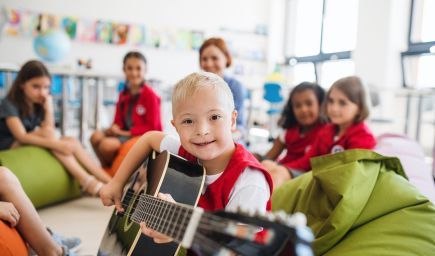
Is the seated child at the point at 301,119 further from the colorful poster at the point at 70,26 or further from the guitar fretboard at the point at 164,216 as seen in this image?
the colorful poster at the point at 70,26

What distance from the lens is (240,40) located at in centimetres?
812

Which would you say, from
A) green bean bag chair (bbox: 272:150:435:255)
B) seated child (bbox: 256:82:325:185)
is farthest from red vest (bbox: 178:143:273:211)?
seated child (bbox: 256:82:325:185)

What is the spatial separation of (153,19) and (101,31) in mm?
1026

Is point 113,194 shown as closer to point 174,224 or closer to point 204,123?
point 204,123

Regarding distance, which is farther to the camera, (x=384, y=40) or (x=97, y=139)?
(x=384, y=40)

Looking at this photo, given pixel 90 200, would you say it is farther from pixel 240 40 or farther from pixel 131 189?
pixel 240 40

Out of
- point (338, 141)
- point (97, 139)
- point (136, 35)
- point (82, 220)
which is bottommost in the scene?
point (82, 220)

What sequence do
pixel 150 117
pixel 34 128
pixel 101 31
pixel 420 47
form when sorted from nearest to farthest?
1. pixel 34 128
2. pixel 150 117
3. pixel 420 47
4. pixel 101 31

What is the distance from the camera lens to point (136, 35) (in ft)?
23.2

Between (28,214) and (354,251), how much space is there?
1.07 metres

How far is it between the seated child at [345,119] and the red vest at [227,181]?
0.90m

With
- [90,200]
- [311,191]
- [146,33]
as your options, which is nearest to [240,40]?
[146,33]

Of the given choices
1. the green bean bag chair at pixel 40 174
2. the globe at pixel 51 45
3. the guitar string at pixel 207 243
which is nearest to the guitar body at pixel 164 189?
the guitar string at pixel 207 243

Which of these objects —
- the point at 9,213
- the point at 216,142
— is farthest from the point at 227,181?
the point at 9,213
